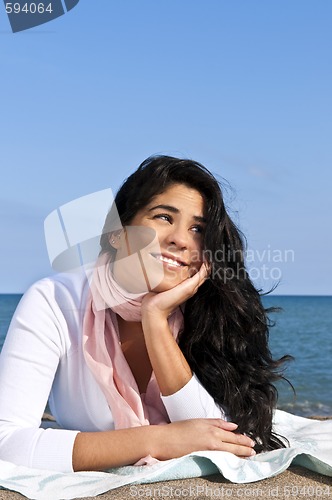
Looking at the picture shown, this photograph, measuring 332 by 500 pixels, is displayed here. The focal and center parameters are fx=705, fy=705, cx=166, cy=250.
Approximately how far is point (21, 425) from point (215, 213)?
1415 mm

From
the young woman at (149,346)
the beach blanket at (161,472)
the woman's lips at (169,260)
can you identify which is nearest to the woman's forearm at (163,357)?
the young woman at (149,346)

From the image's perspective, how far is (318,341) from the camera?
83.4 feet

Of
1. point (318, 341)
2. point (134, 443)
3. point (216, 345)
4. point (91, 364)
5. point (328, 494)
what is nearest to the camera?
point (328, 494)

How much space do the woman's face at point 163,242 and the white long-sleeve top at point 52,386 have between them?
30 centimetres

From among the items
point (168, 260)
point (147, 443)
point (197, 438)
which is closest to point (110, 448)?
point (147, 443)

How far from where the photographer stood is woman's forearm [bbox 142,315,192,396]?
342 cm

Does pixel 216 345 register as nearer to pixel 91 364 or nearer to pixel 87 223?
pixel 91 364

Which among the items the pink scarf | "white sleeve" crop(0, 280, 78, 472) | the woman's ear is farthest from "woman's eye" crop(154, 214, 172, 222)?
"white sleeve" crop(0, 280, 78, 472)

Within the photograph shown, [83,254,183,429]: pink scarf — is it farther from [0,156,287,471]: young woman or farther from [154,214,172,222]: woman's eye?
[154,214,172,222]: woman's eye

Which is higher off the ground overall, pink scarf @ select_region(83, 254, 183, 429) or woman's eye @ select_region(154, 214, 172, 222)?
woman's eye @ select_region(154, 214, 172, 222)

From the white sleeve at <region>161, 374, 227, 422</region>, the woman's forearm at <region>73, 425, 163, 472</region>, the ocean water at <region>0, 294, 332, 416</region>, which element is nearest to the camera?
the woman's forearm at <region>73, 425, 163, 472</region>

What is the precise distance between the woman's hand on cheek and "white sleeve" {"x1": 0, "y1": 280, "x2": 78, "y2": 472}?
0.44 meters

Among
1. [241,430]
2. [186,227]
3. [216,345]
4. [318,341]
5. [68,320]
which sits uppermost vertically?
[186,227]

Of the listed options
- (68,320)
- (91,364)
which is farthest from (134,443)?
(68,320)
